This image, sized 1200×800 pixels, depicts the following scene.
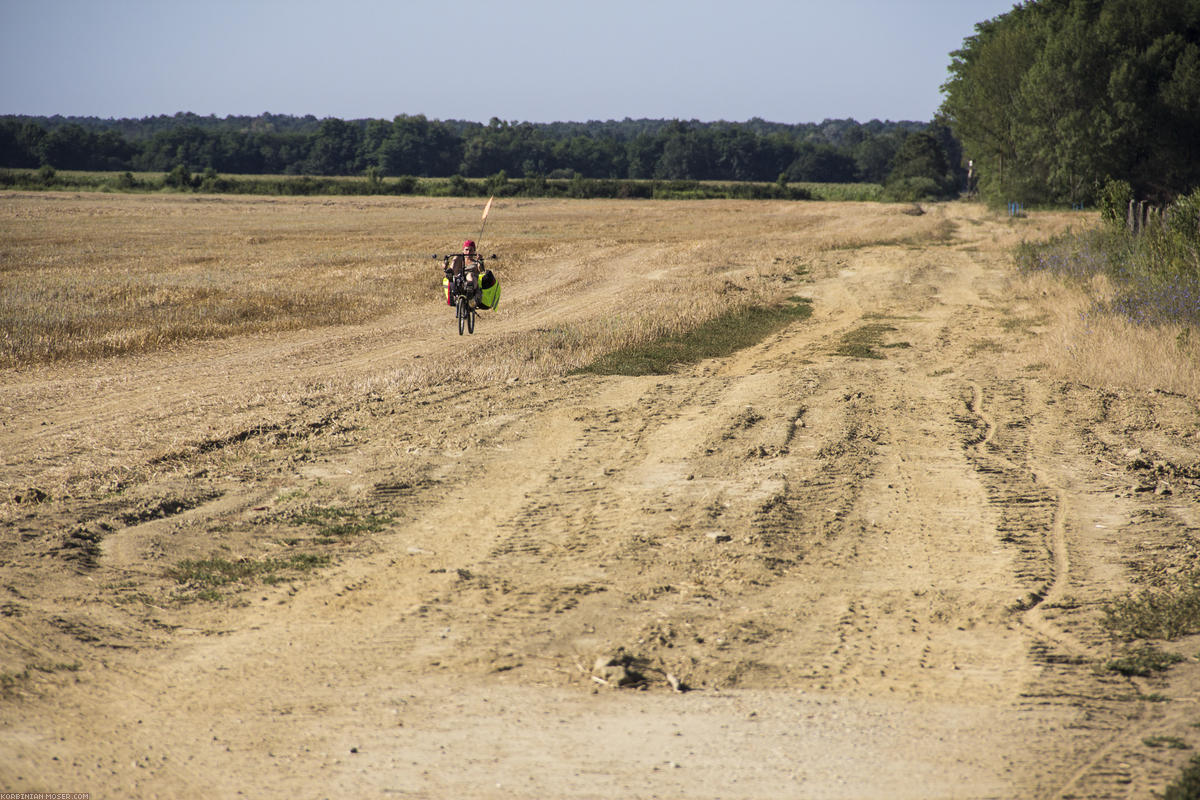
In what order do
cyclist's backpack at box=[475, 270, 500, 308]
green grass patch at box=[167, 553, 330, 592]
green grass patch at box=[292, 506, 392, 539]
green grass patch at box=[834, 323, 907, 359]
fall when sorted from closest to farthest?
1. green grass patch at box=[167, 553, 330, 592]
2. green grass patch at box=[292, 506, 392, 539]
3. cyclist's backpack at box=[475, 270, 500, 308]
4. green grass patch at box=[834, 323, 907, 359]

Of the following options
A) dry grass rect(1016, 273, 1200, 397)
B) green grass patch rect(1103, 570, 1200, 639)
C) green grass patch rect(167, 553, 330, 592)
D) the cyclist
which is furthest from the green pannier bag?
green grass patch rect(1103, 570, 1200, 639)

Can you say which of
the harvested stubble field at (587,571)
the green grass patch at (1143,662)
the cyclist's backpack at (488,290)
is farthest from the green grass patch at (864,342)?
the green grass patch at (1143,662)

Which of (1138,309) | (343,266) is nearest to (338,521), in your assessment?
(1138,309)

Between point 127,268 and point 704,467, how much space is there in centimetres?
2462

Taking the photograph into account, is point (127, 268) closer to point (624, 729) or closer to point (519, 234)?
point (519, 234)

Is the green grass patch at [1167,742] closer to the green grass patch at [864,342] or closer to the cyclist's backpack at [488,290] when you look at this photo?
the green grass patch at [864,342]

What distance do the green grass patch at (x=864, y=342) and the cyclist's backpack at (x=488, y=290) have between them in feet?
17.3

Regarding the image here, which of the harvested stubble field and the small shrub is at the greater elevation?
the small shrub

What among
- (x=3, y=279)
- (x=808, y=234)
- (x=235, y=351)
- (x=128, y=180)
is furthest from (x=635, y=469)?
(x=128, y=180)

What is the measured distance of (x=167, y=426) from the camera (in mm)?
10828

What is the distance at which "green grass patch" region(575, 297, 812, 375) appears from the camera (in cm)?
1419

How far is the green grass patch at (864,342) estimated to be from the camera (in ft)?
50.3

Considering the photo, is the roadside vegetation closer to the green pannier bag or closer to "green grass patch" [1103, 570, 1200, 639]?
"green grass patch" [1103, 570, 1200, 639]

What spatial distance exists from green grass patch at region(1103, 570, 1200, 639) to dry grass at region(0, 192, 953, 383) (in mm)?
8356
